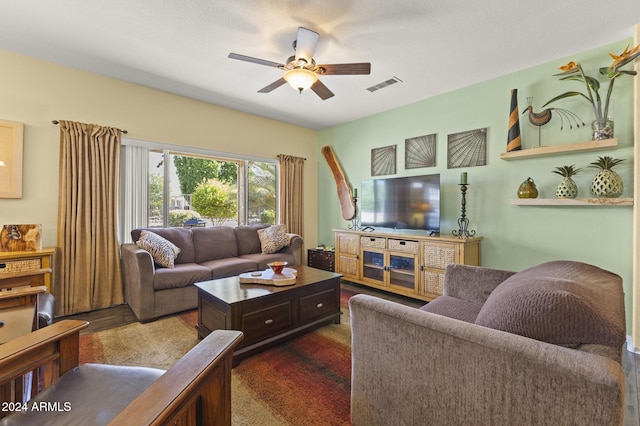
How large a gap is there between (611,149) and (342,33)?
259 cm

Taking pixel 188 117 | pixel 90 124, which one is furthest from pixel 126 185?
pixel 188 117

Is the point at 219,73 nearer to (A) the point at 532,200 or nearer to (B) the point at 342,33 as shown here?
(B) the point at 342,33

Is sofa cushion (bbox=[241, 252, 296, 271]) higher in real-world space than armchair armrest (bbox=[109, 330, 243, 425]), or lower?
lower

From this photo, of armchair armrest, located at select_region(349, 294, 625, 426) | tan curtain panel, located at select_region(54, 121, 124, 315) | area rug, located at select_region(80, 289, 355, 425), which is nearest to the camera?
armchair armrest, located at select_region(349, 294, 625, 426)

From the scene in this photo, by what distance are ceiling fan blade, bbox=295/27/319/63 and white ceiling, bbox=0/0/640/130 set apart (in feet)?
0.37

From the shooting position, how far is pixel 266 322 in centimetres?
215

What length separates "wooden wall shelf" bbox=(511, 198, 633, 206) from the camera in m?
2.28

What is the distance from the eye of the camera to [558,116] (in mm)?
2740

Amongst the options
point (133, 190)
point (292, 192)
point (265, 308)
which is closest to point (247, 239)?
point (292, 192)

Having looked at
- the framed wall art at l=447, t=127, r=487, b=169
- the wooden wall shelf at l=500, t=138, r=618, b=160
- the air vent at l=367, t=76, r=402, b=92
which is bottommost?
the wooden wall shelf at l=500, t=138, r=618, b=160

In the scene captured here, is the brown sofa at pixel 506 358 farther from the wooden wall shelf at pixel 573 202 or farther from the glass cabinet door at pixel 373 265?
the glass cabinet door at pixel 373 265

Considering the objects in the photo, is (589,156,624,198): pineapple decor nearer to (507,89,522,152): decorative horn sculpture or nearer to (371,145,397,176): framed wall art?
(507,89,522,152): decorative horn sculpture

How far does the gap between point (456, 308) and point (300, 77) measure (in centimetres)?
210

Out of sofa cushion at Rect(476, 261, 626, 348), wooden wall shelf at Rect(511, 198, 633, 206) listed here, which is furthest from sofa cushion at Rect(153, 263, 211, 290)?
wooden wall shelf at Rect(511, 198, 633, 206)
